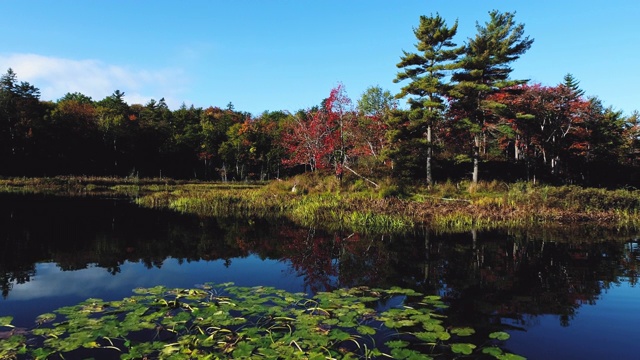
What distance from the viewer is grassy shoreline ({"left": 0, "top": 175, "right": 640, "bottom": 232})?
16375 millimetres

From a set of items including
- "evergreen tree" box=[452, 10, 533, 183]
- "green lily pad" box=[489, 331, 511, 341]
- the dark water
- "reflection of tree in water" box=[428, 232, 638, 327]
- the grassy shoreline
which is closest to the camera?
"green lily pad" box=[489, 331, 511, 341]

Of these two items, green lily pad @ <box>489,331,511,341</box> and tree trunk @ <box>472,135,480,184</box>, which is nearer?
green lily pad @ <box>489,331,511,341</box>

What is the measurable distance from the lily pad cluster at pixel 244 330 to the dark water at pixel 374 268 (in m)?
0.69

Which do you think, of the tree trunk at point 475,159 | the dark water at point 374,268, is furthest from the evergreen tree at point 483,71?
the dark water at point 374,268

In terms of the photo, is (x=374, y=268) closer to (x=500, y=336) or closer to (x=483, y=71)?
(x=500, y=336)

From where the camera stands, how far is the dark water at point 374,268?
5.85 meters

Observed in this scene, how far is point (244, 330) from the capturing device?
486cm

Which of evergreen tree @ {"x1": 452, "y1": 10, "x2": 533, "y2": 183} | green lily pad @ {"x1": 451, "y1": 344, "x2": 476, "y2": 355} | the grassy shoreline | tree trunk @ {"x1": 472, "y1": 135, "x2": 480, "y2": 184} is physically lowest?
green lily pad @ {"x1": 451, "y1": 344, "x2": 476, "y2": 355}

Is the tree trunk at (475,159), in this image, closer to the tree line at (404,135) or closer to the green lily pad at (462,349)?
the tree line at (404,135)

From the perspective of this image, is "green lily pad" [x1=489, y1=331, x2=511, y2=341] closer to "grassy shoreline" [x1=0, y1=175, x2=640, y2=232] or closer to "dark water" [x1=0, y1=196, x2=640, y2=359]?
"dark water" [x1=0, y1=196, x2=640, y2=359]

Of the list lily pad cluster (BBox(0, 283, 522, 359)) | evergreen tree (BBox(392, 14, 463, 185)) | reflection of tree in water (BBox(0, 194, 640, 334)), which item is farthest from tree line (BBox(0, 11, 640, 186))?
lily pad cluster (BBox(0, 283, 522, 359))

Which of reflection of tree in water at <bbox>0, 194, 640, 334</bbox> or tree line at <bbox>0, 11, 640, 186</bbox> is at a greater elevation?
tree line at <bbox>0, 11, 640, 186</bbox>

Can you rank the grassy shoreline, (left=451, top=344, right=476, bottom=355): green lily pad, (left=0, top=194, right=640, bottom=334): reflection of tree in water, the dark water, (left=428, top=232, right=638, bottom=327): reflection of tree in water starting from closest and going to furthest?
(left=451, top=344, right=476, bottom=355): green lily pad, the dark water, (left=428, top=232, right=638, bottom=327): reflection of tree in water, (left=0, top=194, right=640, bottom=334): reflection of tree in water, the grassy shoreline

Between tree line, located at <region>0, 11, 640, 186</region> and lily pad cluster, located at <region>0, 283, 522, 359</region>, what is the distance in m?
19.0
